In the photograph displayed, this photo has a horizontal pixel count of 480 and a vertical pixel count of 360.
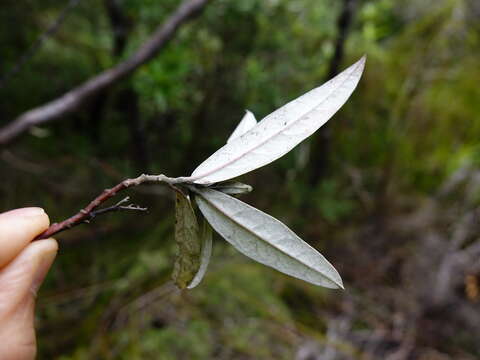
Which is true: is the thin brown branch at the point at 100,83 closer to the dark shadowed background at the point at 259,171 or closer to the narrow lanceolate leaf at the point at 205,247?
the dark shadowed background at the point at 259,171

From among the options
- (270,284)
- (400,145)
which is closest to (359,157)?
(400,145)

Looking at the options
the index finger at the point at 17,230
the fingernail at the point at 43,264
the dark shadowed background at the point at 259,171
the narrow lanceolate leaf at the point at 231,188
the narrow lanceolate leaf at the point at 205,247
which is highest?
the index finger at the point at 17,230

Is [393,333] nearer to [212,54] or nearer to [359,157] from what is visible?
[359,157]

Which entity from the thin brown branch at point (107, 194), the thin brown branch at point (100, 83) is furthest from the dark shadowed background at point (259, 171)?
the thin brown branch at point (107, 194)

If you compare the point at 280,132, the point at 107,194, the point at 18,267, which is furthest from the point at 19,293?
the point at 280,132

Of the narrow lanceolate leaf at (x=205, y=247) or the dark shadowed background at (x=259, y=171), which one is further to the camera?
the dark shadowed background at (x=259, y=171)

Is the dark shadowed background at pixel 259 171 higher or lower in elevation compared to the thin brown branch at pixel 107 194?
lower

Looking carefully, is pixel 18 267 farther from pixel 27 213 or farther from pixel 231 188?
pixel 231 188
